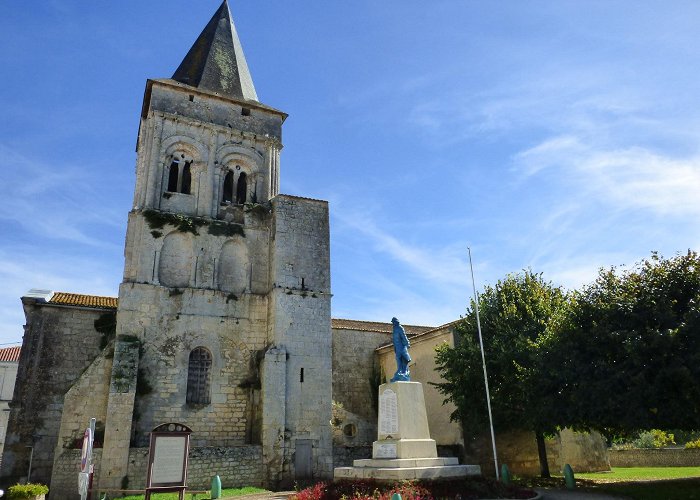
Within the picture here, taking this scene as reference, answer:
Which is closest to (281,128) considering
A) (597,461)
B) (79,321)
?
(79,321)

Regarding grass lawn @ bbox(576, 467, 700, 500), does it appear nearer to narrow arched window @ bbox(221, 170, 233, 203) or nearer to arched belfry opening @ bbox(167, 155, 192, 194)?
narrow arched window @ bbox(221, 170, 233, 203)

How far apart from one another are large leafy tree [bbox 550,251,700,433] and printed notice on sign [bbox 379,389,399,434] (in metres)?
5.57

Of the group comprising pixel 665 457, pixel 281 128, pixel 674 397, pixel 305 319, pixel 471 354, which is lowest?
pixel 665 457

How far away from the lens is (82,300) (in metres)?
22.9

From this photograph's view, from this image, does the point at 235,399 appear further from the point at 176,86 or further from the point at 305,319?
the point at 176,86

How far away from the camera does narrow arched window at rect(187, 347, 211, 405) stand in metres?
20.4

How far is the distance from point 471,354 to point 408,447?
7.29 m

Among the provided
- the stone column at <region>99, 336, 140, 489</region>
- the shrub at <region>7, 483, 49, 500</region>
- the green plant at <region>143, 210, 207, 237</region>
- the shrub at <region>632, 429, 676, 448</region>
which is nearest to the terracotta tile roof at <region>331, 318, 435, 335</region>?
the green plant at <region>143, 210, 207, 237</region>

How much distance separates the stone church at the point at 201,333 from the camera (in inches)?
738

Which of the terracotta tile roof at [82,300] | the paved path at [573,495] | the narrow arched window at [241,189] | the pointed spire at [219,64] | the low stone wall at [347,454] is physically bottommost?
the paved path at [573,495]

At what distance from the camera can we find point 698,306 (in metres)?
13.9

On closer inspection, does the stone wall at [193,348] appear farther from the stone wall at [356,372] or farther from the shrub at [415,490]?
the shrub at [415,490]

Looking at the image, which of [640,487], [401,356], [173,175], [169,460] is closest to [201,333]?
[173,175]

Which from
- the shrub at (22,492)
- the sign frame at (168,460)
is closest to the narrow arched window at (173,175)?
the shrub at (22,492)
